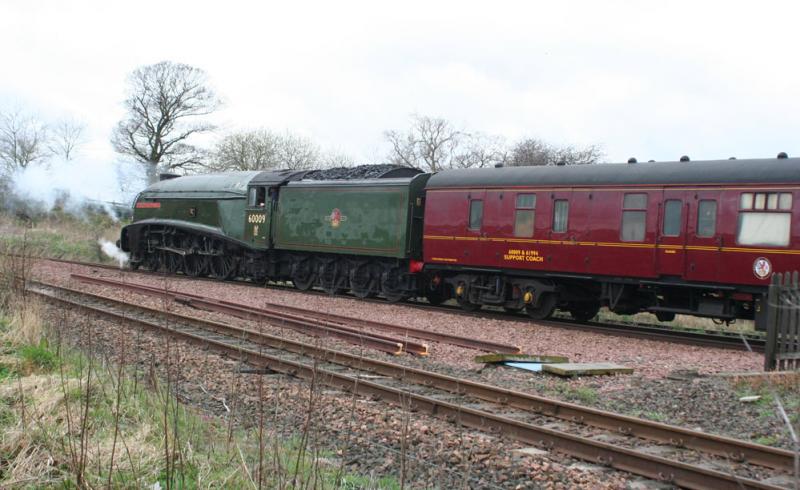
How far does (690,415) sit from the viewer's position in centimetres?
739

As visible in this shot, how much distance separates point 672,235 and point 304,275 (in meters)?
11.4

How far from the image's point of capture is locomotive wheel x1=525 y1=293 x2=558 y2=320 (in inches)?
Result: 615

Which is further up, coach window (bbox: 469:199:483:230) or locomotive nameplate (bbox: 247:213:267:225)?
coach window (bbox: 469:199:483:230)

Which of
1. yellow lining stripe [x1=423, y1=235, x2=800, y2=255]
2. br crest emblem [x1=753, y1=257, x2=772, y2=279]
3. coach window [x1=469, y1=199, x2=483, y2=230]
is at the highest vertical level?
coach window [x1=469, y1=199, x2=483, y2=230]

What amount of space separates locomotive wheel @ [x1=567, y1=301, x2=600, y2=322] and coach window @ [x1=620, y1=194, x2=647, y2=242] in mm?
2655

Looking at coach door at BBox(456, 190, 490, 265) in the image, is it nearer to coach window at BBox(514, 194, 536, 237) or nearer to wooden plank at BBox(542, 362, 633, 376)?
coach window at BBox(514, 194, 536, 237)

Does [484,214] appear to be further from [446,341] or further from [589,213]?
[446,341]

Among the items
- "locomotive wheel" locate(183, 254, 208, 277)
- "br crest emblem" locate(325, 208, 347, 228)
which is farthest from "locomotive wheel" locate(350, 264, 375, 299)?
"locomotive wheel" locate(183, 254, 208, 277)

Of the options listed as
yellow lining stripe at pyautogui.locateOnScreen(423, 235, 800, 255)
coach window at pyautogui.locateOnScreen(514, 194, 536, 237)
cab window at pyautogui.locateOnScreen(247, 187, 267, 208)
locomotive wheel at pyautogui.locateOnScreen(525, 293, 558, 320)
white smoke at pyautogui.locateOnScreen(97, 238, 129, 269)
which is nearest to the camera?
yellow lining stripe at pyautogui.locateOnScreen(423, 235, 800, 255)

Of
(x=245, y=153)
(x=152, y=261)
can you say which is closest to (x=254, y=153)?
(x=245, y=153)

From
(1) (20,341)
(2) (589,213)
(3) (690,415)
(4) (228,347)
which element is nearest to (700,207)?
(2) (589,213)

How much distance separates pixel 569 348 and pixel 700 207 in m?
3.96

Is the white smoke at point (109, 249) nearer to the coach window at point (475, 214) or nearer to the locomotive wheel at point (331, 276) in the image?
the locomotive wheel at point (331, 276)

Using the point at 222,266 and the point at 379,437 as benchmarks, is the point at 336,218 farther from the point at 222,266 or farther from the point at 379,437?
the point at 379,437
